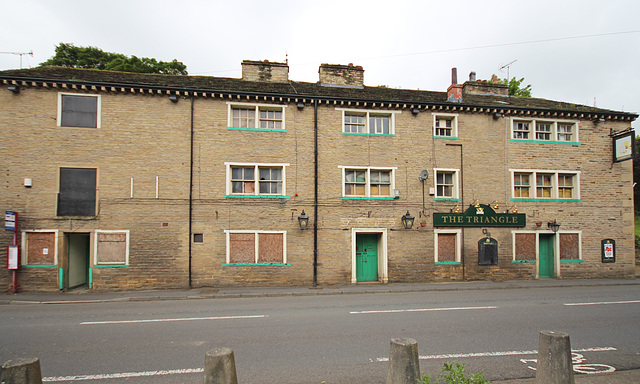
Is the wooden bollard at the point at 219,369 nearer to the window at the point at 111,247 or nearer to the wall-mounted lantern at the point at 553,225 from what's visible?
the window at the point at 111,247

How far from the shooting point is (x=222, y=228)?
13984 millimetres

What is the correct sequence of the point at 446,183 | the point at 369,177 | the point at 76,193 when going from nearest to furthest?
the point at 76,193 → the point at 369,177 → the point at 446,183

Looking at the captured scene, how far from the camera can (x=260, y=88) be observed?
51.0 ft

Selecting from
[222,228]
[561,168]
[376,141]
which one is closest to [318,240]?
[222,228]

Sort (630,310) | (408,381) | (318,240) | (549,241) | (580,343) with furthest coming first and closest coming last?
(549,241) → (318,240) → (630,310) → (580,343) → (408,381)

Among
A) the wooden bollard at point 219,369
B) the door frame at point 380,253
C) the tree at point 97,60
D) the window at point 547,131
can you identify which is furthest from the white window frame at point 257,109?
the tree at point 97,60

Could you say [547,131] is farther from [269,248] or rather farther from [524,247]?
[269,248]

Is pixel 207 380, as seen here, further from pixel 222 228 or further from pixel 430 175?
pixel 430 175

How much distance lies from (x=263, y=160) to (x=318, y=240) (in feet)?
14.2

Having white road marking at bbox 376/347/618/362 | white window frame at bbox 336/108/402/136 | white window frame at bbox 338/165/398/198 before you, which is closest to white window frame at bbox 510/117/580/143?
white window frame at bbox 336/108/402/136

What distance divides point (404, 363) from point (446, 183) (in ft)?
44.7

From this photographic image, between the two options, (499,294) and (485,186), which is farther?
(485,186)

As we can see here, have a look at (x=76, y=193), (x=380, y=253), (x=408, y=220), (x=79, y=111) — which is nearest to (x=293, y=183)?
(x=380, y=253)

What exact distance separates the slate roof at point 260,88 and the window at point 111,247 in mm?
6164
